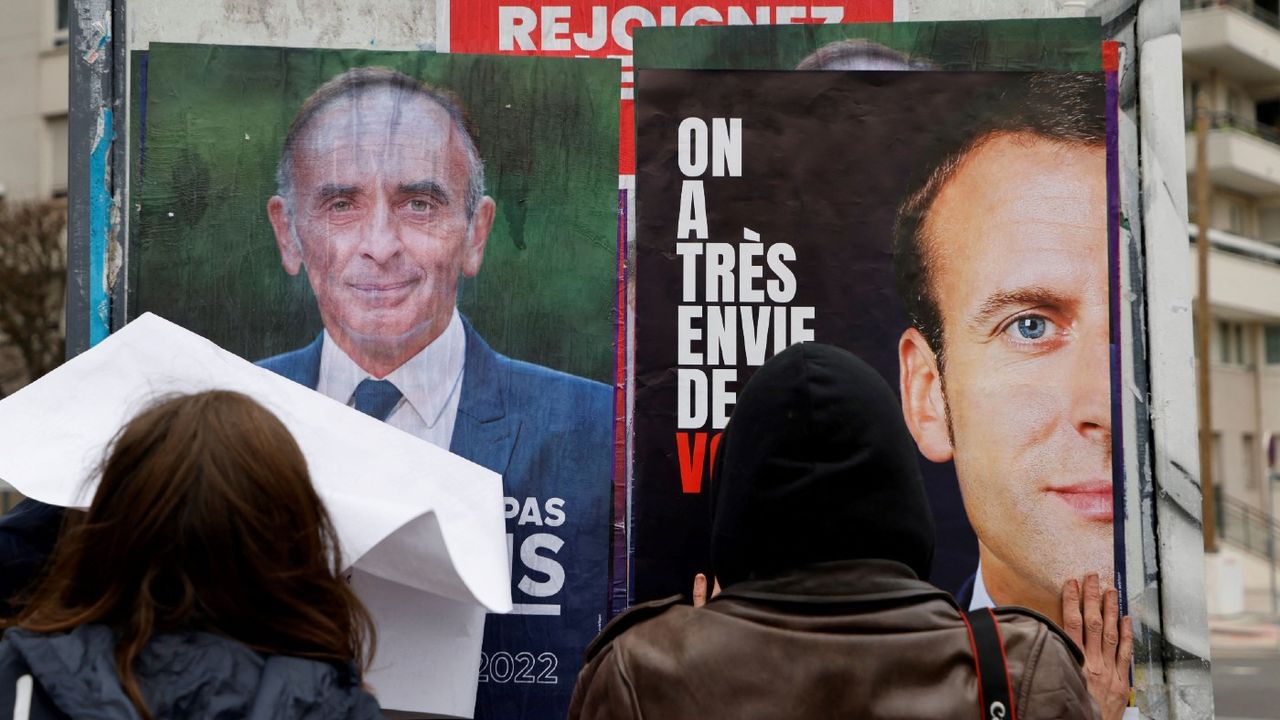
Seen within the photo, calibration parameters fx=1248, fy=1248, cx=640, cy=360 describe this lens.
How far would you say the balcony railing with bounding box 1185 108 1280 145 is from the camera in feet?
112

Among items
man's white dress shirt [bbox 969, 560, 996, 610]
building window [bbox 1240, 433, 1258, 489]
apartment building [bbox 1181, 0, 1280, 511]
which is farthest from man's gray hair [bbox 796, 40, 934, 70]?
building window [bbox 1240, 433, 1258, 489]

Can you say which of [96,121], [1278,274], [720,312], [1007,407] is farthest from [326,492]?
[1278,274]

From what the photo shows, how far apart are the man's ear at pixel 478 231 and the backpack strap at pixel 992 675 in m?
1.53

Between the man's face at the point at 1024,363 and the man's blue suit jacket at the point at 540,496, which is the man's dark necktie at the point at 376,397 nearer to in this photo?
the man's blue suit jacket at the point at 540,496

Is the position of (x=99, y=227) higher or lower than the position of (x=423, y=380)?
higher

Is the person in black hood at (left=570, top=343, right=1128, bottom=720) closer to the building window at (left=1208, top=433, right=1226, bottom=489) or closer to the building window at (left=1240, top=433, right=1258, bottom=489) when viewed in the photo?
the building window at (left=1208, top=433, right=1226, bottom=489)

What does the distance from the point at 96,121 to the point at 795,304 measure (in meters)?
1.68

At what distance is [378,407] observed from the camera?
2.85 metres

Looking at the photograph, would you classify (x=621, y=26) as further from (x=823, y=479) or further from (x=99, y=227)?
(x=823, y=479)

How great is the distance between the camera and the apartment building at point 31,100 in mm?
29688

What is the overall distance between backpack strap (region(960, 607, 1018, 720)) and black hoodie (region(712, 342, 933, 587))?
158 millimetres

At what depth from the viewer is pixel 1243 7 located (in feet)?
116

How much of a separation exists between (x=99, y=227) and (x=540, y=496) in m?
1.21

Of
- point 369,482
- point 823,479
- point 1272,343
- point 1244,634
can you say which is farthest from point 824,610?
point 1272,343
